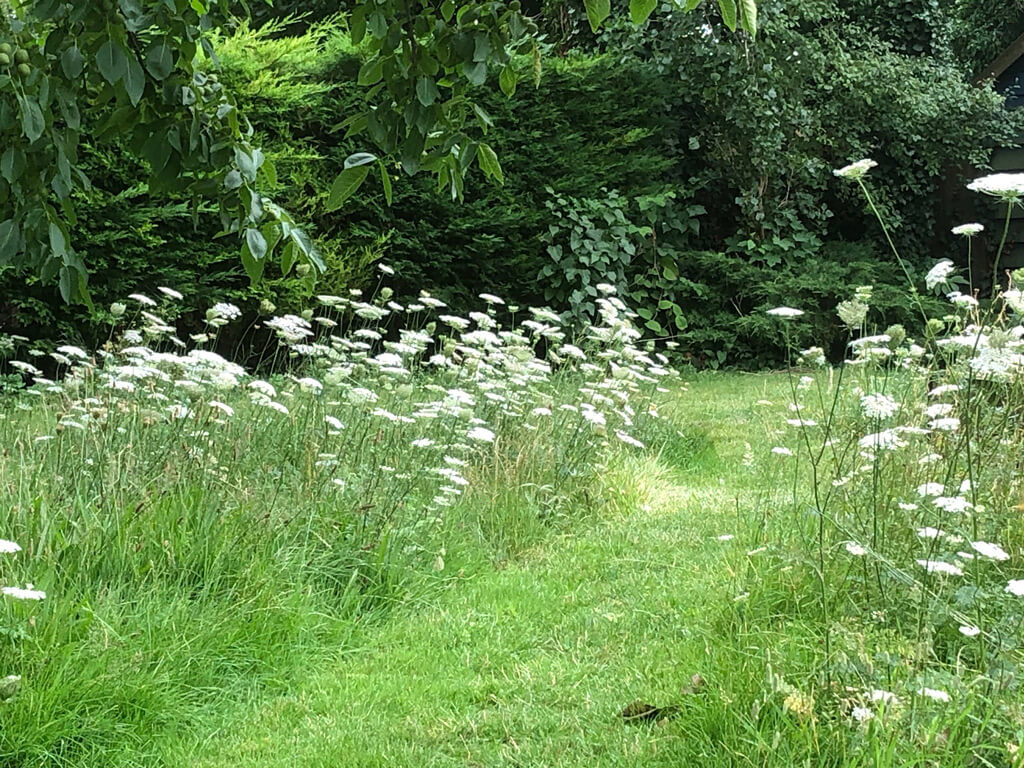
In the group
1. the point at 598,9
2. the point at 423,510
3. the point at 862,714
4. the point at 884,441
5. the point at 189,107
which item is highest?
the point at 598,9

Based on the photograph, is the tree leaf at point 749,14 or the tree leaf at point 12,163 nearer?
the tree leaf at point 749,14

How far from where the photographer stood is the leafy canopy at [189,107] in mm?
1765

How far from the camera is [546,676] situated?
274cm

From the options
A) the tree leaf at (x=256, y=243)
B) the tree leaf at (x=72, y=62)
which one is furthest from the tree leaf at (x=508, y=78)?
the tree leaf at (x=72, y=62)

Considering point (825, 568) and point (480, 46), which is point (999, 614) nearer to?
point (825, 568)

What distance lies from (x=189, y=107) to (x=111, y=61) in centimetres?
39

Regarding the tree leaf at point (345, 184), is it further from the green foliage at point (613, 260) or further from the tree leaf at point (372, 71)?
the green foliage at point (613, 260)

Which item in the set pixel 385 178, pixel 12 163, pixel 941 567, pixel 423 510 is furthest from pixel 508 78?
pixel 423 510

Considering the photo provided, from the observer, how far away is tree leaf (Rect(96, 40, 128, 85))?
66.1 inches

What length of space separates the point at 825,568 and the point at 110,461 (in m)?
2.40

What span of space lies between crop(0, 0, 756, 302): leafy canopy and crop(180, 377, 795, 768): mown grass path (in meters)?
1.25

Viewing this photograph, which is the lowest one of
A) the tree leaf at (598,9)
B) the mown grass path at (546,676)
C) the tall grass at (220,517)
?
the mown grass path at (546,676)

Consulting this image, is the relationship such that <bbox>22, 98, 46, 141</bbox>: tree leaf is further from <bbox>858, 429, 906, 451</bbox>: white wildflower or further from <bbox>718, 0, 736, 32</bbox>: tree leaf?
<bbox>858, 429, 906, 451</bbox>: white wildflower

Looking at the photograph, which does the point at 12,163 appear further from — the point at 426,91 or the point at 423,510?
the point at 423,510
